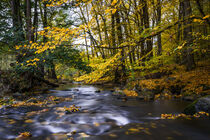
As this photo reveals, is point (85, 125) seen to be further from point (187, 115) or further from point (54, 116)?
point (187, 115)

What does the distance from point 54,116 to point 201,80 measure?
809 cm

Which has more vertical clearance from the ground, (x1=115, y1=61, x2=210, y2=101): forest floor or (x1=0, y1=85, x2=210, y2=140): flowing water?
(x1=115, y1=61, x2=210, y2=101): forest floor

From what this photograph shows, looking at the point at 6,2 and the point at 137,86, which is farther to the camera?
the point at 6,2

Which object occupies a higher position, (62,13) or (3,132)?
(62,13)

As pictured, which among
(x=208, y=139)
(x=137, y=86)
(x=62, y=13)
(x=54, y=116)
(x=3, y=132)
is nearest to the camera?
(x=208, y=139)

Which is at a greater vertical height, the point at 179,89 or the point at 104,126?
the point at 179,89

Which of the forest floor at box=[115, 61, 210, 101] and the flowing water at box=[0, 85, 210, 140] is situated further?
the forest floor at box=[115, 61, 210, 101]

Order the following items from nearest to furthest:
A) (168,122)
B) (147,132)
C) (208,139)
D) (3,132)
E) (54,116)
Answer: (208,139)
(147,132)
(3,132)
(168,122)
(54,116)

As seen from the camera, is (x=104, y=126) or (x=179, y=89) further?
(x=179, y=89)

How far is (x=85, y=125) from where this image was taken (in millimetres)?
4211

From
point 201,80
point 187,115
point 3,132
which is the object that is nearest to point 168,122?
point 187,115

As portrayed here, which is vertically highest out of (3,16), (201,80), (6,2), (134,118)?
(6,2)

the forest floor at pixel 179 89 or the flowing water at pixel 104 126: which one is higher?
the forest floor at pixel 179 89

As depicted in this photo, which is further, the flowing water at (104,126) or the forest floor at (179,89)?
the forest floor at (179,89)
